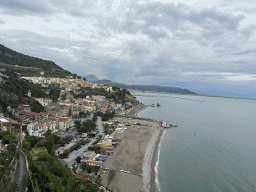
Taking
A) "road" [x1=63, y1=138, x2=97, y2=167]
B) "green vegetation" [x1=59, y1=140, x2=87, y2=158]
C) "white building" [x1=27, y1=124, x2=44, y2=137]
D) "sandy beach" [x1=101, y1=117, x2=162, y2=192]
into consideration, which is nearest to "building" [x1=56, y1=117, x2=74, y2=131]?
"white building" [x1=27, y1=124, x2=44, y2=137]

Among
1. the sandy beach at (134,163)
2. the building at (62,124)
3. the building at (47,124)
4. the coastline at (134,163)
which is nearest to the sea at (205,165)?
the coastline at (134,163)

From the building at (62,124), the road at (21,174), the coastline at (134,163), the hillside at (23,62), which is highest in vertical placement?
the hillside at (23,62)

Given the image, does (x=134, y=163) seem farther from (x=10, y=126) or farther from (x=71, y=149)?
(x=10, y=126)

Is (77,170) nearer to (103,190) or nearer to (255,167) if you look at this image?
(103,190)

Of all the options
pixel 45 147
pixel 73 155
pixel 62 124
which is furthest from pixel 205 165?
pixel 62 124

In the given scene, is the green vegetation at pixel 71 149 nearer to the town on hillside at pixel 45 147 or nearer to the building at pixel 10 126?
the town on hillside at pixel 45 147
